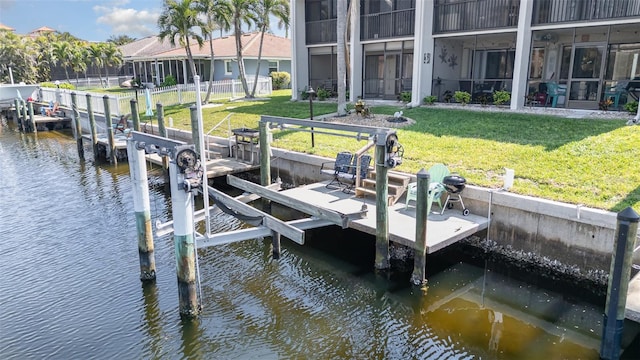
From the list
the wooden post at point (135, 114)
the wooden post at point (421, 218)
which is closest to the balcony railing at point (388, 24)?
the wooden post at point (135, 114)

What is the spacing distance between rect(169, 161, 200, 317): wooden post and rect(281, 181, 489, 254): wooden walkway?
337cm

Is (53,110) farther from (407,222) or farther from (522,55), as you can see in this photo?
(407,222)

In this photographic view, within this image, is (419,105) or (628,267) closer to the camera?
(628,267)

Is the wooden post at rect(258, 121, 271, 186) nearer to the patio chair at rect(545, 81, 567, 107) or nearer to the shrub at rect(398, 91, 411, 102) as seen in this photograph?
the shrub at rect(398, 91, 411, 102)

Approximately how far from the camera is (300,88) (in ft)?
88.1

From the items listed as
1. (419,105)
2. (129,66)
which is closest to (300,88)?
(419,105)

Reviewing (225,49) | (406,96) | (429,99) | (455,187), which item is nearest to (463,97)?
(429,99)

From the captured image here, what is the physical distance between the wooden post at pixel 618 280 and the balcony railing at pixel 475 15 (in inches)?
560

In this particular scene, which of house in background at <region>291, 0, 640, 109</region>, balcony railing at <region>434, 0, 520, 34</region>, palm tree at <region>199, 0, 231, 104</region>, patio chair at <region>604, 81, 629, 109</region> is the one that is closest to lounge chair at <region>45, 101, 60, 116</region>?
palm tree at <region>199, 0, 231, 104</region>

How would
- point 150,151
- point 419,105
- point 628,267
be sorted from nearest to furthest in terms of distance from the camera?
point 628,267
point 150,151
point 419,105

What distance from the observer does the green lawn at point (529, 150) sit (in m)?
9.62

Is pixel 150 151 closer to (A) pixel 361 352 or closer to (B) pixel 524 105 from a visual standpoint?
(A) pixel 361 352

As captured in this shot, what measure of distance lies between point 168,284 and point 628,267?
7.51 meters

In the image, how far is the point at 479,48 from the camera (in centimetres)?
2191
